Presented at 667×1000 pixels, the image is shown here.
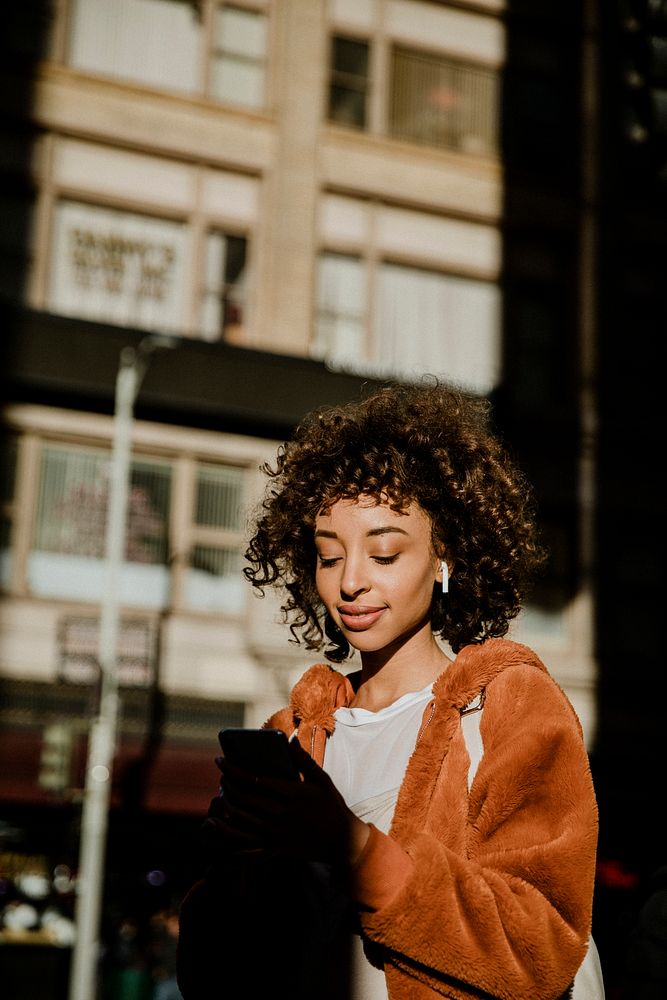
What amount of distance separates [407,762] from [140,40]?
21561mm

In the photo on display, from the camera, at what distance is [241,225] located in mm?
21828

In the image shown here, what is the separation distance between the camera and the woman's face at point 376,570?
271 centimetres

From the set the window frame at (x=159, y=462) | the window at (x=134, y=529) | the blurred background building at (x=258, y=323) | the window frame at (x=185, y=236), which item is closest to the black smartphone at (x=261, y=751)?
the blurred background building at (x=258, y=323)

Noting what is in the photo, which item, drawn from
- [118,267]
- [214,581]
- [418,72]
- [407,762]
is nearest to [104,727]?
[214,581]

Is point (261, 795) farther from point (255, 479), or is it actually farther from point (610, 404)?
point (610, 404)

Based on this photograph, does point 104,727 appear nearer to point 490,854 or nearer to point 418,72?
point 418,72

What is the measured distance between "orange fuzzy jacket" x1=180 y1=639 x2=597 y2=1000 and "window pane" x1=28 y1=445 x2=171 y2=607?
17758 mm

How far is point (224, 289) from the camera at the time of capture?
21.7 metres

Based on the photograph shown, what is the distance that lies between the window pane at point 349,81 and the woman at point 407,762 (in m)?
21.1

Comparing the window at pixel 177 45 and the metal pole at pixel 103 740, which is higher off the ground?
the window at pixel 177 45

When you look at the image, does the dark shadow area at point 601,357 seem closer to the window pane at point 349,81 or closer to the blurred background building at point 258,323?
the blurred background building at point 258,323

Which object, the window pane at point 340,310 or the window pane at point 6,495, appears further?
the window pane at point 340,310

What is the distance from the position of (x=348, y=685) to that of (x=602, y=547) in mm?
19902

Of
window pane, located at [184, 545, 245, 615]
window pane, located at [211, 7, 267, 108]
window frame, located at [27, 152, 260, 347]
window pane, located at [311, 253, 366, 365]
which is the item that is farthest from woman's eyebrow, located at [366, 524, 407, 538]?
window pane, located at [211, 7, 267, 108]
